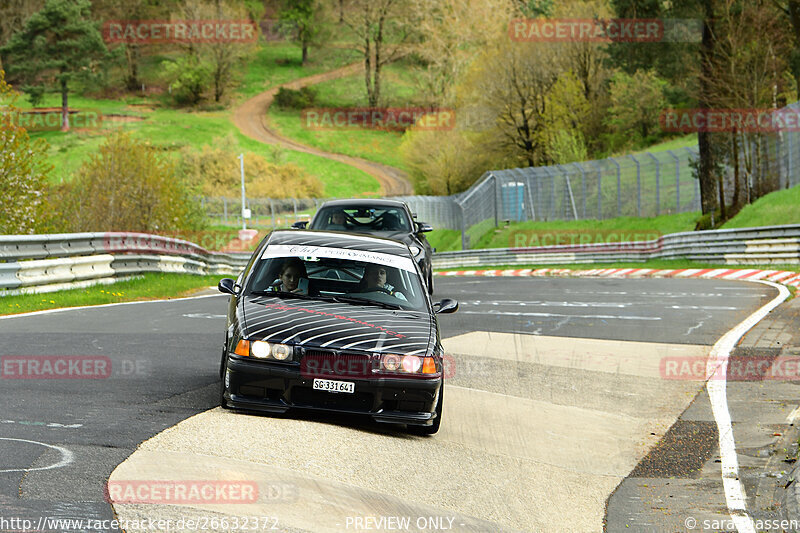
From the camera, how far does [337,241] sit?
9.08 m

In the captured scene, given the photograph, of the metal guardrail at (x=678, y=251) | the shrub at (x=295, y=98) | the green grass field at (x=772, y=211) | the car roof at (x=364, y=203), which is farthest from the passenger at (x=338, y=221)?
the shrub at (x=295, y=98)

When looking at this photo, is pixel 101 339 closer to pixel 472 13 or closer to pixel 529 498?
pixel 529 498

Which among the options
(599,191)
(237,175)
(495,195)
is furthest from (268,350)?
(237,175)

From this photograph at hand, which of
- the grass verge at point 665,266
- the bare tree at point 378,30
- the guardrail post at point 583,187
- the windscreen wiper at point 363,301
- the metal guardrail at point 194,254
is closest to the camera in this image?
the windscreen wiper at point 363,301

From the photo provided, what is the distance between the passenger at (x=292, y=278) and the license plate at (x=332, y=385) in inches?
55.8

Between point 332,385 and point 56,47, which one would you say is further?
point 56,47

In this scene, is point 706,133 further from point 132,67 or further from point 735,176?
point 132,67

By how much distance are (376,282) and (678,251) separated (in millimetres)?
26387

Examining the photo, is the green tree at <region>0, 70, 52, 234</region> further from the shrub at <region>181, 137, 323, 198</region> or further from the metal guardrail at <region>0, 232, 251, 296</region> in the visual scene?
the shrub at <region>181, 137, 323, 198</region>

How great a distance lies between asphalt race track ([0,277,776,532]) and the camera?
5.50 m

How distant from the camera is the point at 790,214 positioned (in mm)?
30500

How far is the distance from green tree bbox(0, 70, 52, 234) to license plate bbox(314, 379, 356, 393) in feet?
59.4

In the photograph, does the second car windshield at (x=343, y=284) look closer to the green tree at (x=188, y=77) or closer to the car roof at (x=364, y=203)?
the car roof at (x=364, y=203)

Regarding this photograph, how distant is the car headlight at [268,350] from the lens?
730 centimetres
